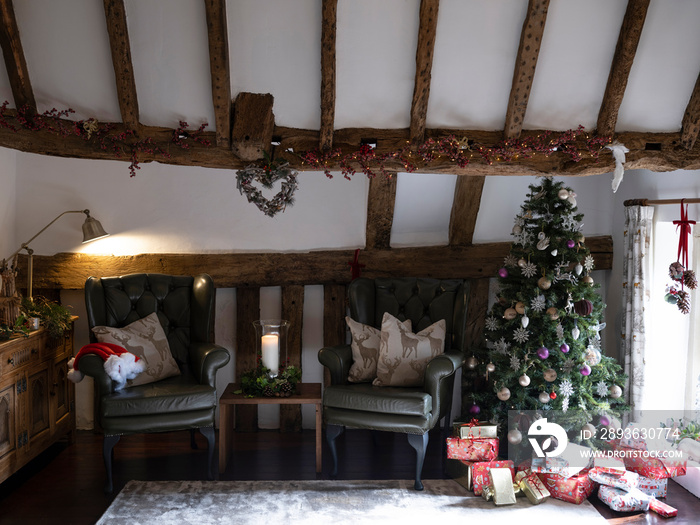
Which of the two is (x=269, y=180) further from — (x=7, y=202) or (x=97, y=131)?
(x=7, y=202)

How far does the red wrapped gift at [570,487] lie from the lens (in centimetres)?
347

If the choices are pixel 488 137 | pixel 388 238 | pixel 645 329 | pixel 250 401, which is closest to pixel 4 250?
pixel 250 401

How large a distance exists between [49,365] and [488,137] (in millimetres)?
3169

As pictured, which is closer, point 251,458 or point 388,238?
point 251,458

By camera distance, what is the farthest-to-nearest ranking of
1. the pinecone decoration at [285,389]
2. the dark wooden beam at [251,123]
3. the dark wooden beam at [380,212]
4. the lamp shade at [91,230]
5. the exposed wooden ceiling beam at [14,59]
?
the dark wooden beam at [380,212] → the lamp shade at [91,230] → the pinecone decoration at [285,389] → the dark wooden beam at [251,123] → the exposed wooden ceiling beam at [14,59]

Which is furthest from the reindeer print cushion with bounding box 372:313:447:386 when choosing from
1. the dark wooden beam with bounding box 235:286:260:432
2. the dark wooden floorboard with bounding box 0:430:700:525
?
the dark wooden beam with bounding box 235:286:260:432

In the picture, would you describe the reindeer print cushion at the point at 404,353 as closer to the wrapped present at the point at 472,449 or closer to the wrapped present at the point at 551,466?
the wrapped present at the point at 472,449

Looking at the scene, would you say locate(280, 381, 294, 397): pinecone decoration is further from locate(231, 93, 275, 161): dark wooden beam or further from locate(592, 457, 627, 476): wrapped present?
locate(592, 457, 627, 476): wrapped present

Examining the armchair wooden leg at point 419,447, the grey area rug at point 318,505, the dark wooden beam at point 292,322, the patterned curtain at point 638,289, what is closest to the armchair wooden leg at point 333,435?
the grey area rug at point 318,505

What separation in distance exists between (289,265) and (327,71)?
5.35 feet

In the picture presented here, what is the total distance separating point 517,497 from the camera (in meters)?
3.55

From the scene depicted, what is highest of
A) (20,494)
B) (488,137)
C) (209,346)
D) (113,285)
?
(488,137)

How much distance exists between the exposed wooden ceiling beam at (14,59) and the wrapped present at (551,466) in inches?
144

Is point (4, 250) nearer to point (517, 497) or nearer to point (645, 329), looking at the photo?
point (517, 497)
